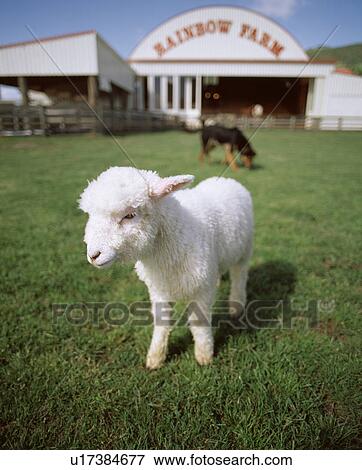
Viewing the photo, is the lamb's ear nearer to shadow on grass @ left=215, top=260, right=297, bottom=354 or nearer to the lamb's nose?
the lamb's nose

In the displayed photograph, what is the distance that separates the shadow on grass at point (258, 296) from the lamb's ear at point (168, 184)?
1.44m

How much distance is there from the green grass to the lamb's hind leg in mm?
244

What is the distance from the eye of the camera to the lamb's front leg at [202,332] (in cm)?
219

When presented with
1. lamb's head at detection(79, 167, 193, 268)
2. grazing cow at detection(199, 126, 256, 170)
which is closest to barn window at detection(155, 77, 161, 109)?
lamb's head at detection(79, 167, 193, 268)

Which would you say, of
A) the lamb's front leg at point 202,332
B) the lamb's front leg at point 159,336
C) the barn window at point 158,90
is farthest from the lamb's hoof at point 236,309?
the barn window at point 158,90

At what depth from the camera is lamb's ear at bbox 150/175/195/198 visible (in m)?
1.50

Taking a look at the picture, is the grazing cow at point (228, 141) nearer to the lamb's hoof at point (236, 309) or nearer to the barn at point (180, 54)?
the barn at point (180, 54)

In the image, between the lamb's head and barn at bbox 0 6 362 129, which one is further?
barn at bbox 0 6 362 129

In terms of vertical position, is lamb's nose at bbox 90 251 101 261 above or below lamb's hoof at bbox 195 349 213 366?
above

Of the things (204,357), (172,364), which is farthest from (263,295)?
(172,364)

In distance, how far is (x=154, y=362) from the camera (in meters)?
2.22

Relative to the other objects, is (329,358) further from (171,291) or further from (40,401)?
(40,401)

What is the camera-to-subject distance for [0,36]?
1.80 meters

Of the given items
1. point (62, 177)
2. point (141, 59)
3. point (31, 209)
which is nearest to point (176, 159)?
point (141, 59)
